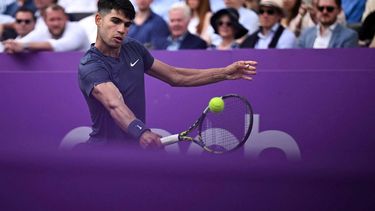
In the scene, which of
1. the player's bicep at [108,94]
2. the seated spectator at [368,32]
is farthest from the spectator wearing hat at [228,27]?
the player's bicep at [108,94]

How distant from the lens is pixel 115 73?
15.6 feet

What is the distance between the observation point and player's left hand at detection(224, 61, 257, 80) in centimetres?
484

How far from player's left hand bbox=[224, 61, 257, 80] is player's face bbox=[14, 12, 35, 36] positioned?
3.41 meters

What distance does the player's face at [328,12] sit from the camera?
643 centimetres

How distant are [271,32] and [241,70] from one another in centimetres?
196

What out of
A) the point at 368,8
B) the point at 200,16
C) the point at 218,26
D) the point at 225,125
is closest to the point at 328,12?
the point at 368,8

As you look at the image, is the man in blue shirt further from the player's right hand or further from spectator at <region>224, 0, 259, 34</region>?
spectator at <region>224, 0, 259, 34</region>

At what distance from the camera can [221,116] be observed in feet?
17.3

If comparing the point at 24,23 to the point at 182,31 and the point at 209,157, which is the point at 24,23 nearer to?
the point at 182,31

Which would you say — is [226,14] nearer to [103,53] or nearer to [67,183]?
[103,53]

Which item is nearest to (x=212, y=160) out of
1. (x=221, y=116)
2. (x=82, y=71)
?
(x=82, y=71)

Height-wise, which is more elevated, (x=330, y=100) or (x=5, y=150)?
(x=330, y=100)

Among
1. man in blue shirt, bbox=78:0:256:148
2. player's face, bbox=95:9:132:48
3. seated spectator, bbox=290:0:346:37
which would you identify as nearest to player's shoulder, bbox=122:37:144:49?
man in blue shirt, bbox=78:0:256:148

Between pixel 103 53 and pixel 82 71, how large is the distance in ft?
0.63
